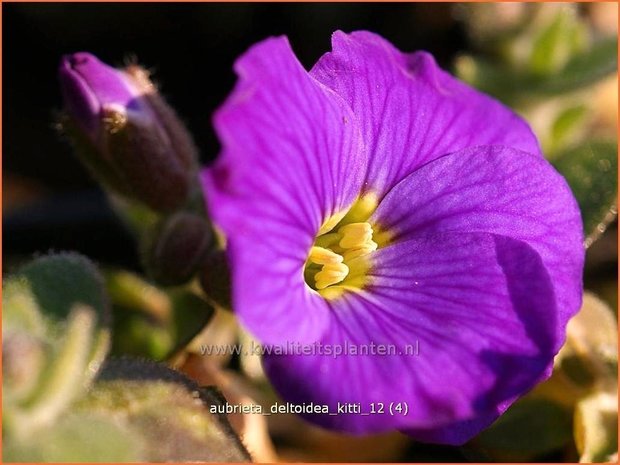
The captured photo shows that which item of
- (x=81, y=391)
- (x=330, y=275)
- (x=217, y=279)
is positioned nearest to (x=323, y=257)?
(x=330, y=275)

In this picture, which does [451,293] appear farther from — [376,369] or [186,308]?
[186,308]

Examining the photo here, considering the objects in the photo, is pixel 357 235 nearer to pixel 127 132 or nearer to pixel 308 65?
pixel 127 132

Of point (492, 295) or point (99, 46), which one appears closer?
point (492, 295)

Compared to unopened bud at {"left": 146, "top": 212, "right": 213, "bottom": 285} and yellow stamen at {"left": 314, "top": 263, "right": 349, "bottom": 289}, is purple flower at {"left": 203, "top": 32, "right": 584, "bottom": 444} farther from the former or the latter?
unopened bud at {"left": 146, "top": 212, "right": 213, "bottom": 285}

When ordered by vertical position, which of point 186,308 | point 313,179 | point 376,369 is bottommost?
point 186,308

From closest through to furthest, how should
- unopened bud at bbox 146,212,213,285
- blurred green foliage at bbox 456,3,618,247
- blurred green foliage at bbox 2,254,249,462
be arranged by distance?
blurred green foliage at bbox 2,254,249,462 → unopened bud at bbox 146,212,213,285 → blurred green foliage at bbox 456,3,618,247

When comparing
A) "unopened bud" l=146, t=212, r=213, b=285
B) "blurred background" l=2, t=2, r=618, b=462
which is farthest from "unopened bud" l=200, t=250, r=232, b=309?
"blurred background" l=2, t=2, r=618, b=462

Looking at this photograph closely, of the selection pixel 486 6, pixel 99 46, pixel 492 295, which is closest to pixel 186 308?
pixel 492 295
